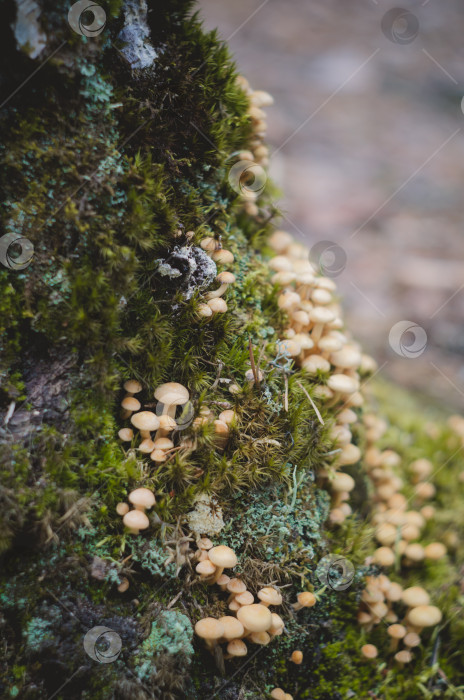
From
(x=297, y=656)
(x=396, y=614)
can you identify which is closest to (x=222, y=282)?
(x=297, y=656)

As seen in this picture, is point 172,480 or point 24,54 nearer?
point 24,54

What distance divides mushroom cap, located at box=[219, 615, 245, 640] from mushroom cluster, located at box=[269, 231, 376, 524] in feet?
3.23

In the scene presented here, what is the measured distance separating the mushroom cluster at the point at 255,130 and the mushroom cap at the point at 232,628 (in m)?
2.40

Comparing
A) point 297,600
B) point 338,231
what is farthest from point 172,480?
point 338,231

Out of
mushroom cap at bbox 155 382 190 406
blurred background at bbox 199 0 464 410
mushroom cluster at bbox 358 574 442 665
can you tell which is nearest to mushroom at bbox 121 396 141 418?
mushroom cap at bbox 155 382 190 406

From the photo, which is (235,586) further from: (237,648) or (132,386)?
(132,386)

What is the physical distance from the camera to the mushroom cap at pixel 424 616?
2.98 meters

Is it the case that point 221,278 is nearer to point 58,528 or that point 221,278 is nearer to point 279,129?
point 58,528

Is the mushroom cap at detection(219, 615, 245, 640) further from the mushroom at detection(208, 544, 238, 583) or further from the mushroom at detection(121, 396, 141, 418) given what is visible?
the mushroom at detection(121, 396, 141, 418)

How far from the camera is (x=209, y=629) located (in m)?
2.19

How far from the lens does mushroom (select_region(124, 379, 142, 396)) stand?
2.43m

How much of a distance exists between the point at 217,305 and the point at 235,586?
1.42 m

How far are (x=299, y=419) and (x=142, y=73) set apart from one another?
1970mm

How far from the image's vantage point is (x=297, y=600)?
104 inches
